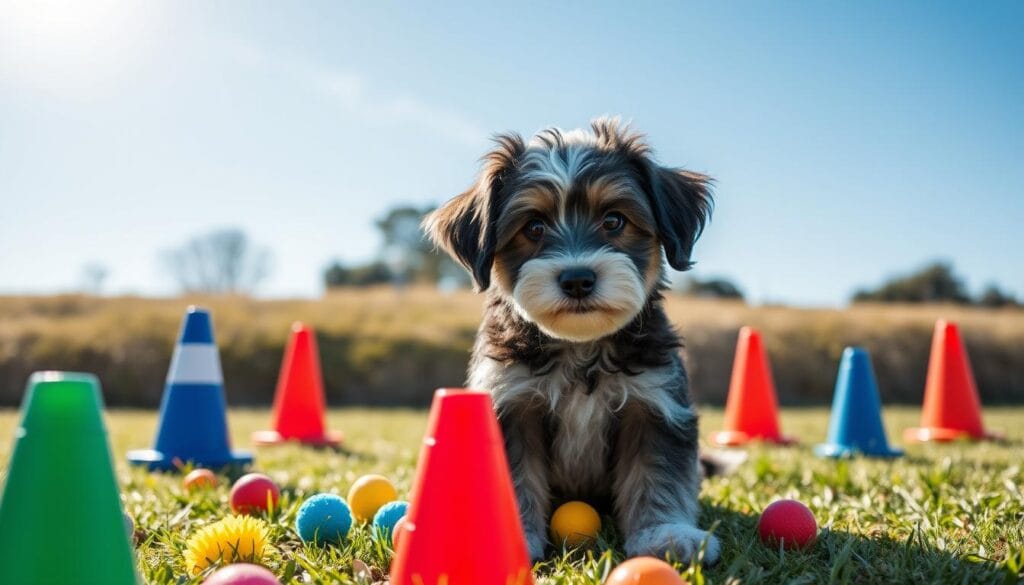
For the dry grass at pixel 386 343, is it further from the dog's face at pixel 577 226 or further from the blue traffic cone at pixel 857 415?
the dog's face at pixel 577 226

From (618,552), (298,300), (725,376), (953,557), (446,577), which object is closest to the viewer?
(446,577)

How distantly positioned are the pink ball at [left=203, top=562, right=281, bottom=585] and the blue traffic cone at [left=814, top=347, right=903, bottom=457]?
208 inches

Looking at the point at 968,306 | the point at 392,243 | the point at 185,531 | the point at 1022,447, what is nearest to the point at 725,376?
the point at 1022,447

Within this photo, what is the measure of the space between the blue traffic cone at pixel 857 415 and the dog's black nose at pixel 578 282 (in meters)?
4.17

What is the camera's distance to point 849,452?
643 centimetres

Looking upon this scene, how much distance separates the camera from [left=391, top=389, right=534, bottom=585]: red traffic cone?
230 cm

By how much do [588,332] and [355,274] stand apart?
1624 inches

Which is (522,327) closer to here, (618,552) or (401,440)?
(618,552)

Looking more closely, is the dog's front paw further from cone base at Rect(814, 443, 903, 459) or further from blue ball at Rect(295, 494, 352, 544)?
cone base at Rect(814, 443, 903, 459)

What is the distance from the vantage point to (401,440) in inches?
331

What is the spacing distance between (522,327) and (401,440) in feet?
16.6

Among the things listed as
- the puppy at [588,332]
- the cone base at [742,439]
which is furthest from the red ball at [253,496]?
the cone base at [742,439]

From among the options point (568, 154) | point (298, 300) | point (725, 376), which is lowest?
point (725, 376)

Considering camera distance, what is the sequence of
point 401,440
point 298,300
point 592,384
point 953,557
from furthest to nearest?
point 298,300
point 401,440
point 592,384
point 953,557
